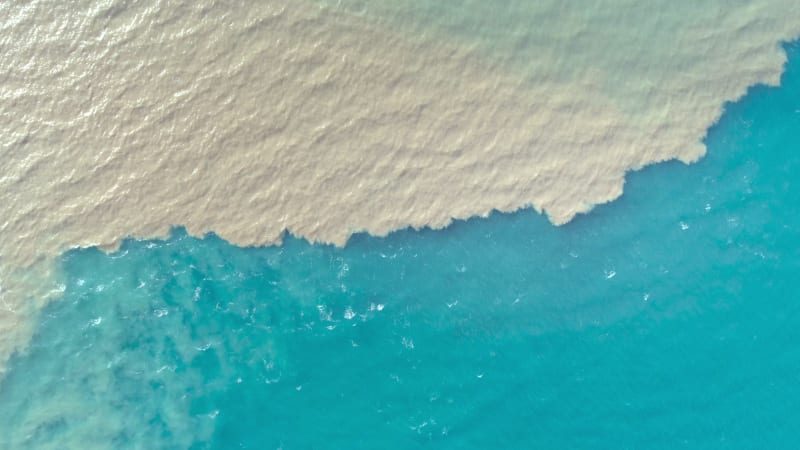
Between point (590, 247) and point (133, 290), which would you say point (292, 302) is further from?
point (590, 247)

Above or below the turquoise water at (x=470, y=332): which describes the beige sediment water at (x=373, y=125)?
above

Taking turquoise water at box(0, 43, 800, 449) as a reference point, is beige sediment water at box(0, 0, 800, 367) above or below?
above

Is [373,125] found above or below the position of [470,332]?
above

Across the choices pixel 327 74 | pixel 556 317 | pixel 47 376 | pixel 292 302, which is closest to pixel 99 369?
pixel 47 376
